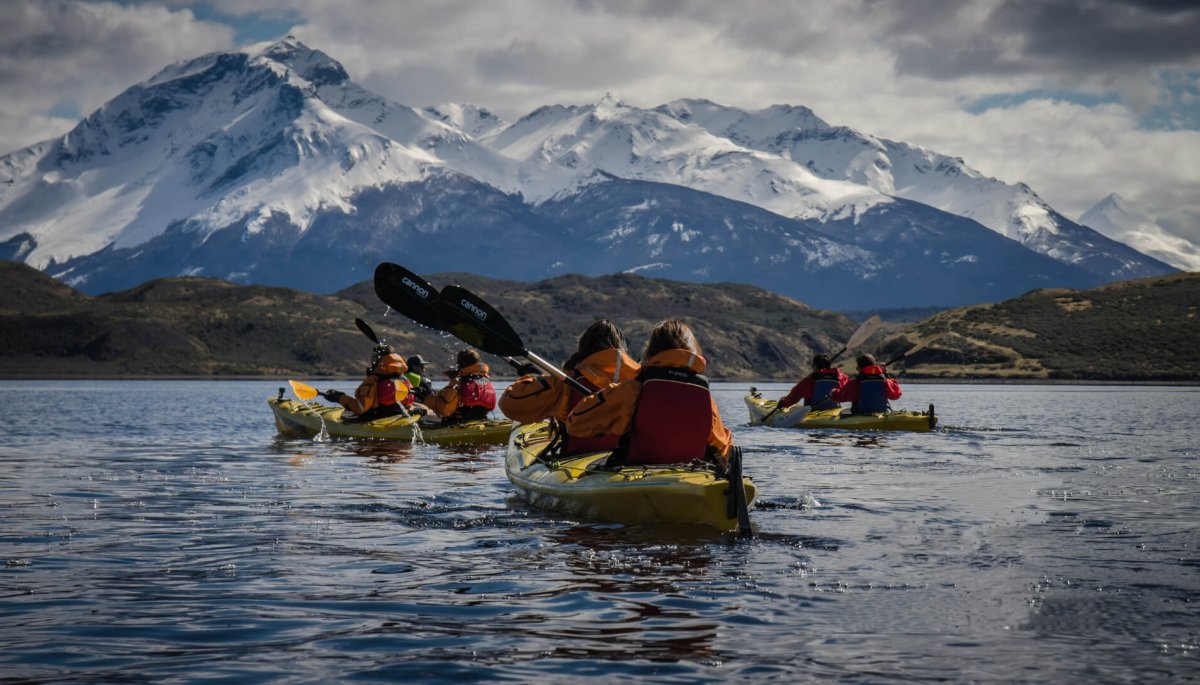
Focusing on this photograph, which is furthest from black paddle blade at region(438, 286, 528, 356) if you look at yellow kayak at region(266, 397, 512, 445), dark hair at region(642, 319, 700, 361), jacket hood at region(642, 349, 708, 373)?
yellow kayak at region(266, 397, 512, 445)

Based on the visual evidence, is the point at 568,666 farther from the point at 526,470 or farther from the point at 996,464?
the point at 996,464

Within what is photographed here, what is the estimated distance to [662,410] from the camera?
13.9 m

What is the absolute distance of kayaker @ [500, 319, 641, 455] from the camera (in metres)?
15.4

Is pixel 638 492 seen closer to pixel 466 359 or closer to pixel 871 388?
pixel 466 359

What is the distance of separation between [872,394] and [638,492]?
2516 centimetres

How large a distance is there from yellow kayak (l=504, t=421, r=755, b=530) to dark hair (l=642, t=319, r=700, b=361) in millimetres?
1395

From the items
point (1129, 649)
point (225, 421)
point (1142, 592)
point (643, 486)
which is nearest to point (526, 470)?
point (643, 486)

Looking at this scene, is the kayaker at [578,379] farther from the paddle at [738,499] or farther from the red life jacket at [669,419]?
the paddle at [738,499]

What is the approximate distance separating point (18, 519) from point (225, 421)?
33980 millimetres

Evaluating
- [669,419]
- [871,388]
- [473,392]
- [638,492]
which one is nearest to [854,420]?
[871,388]

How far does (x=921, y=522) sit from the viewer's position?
15.3 metres

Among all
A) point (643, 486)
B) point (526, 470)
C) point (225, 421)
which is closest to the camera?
point (643, 486)

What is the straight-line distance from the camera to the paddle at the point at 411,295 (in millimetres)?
18344

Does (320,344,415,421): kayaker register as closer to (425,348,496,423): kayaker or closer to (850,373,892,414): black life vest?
(425,348,496,423): kayaker
